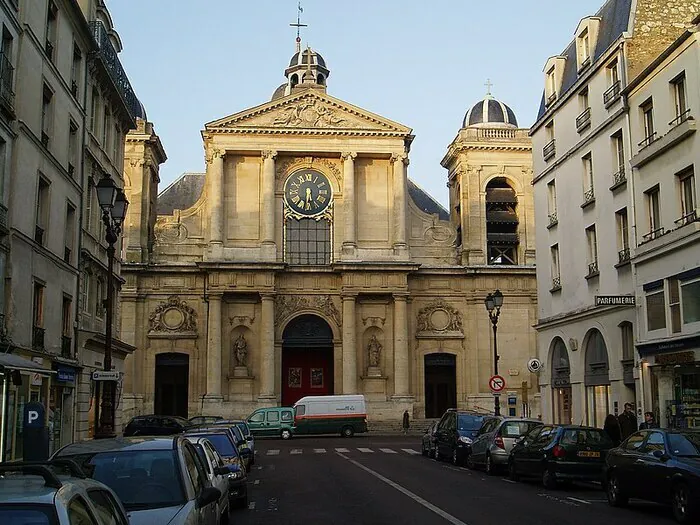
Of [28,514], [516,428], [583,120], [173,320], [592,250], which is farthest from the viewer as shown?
[173,320]

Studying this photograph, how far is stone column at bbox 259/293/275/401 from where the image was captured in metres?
53.5

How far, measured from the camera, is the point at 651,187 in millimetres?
25953

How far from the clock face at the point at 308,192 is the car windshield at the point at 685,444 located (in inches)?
1685

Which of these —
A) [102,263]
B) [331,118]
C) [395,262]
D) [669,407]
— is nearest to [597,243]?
[669,407]

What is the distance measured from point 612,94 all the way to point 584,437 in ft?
42.4

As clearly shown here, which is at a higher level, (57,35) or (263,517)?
(57,35)

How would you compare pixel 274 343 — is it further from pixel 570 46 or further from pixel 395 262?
pixel 570 46

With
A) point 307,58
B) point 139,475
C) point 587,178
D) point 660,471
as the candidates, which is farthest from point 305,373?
point 139,475

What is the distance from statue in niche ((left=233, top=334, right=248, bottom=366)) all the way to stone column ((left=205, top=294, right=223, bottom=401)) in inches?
50.7

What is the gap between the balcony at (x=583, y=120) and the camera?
30.9m

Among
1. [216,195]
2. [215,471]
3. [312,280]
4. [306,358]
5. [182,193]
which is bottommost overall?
[215,471]

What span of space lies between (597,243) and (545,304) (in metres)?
5.65

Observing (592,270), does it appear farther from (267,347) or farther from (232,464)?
(267,347)

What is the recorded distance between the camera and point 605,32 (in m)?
31.3
